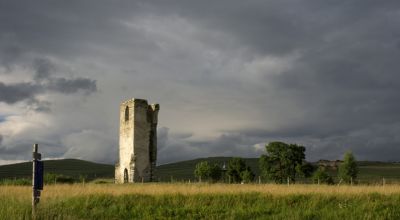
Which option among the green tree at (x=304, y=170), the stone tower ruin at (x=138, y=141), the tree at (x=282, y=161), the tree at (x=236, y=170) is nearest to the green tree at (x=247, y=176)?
the tree at (x=236, y=170)

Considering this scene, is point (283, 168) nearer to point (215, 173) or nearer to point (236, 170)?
point (236, 170)

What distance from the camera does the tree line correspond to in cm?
5444

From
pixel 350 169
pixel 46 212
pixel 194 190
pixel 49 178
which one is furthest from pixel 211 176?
pixel 46 212

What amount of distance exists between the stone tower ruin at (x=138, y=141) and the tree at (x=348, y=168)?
946 inches

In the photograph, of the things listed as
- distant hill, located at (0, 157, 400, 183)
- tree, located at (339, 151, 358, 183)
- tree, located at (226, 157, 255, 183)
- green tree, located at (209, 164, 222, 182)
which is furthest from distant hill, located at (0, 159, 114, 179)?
tree, located at (339, 151, 358, 183)

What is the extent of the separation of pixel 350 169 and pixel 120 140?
88.4 feet

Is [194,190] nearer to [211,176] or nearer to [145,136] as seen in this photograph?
[145,136]

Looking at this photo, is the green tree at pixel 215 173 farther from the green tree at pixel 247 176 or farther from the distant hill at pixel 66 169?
the distant hill at pixel 66 169

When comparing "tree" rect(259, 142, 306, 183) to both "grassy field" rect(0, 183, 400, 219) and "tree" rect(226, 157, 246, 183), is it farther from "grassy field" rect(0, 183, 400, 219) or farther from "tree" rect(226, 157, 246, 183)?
"grassy field" rect(0, 183, 400, 219)

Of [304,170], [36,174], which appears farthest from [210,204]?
[304,170]

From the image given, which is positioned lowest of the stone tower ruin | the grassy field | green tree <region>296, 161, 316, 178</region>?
the grassy field

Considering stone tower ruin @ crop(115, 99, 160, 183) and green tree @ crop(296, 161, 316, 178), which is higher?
stone tower ruin @ crop(115, 99, 160, 183)

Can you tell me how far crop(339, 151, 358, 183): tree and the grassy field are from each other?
115ft

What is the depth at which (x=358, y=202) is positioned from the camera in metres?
18.5
